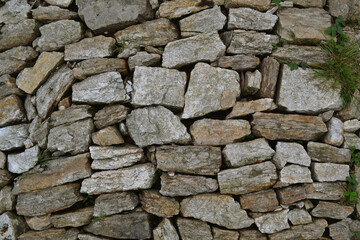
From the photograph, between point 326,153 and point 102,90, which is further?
point 102,90

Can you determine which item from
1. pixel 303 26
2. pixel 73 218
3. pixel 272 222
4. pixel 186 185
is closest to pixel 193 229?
pixel 186 185

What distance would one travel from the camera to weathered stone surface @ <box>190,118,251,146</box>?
122 inches

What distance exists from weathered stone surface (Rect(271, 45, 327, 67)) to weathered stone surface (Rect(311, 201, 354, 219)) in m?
1.69

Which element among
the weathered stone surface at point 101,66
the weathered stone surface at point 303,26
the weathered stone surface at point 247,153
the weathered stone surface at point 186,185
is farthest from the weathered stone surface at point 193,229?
the weathered stone surface at point 303,26

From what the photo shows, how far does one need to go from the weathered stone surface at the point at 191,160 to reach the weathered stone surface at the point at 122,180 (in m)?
0.19

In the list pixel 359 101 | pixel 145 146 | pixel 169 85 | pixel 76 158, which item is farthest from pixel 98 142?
pixel 359 101

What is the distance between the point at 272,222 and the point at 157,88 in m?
2.07

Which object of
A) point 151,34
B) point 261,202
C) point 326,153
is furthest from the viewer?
point 151,34

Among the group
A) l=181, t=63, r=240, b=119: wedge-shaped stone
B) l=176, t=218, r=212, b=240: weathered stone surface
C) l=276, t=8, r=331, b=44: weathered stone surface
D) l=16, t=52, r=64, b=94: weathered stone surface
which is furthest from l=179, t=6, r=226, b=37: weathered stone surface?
l=176, t=218, r=212, b=240: weathered stone surface

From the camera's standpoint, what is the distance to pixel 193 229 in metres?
3.10

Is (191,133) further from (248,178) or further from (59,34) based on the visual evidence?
(59,34)

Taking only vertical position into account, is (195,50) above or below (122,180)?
above

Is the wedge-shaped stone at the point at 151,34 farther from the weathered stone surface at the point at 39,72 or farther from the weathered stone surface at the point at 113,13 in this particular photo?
the weathered stone surface at the point at 39,72

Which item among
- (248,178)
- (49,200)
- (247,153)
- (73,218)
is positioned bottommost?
(73,218)
